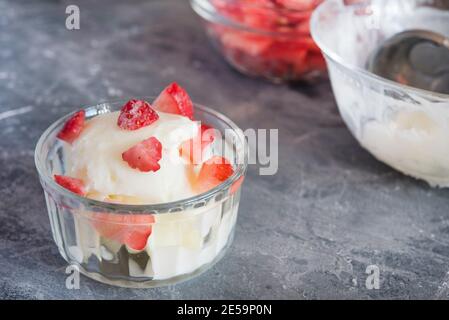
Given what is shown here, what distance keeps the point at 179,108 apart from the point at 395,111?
0.97 ft

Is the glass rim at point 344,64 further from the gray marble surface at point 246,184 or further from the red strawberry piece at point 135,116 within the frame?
the red strawberry piece at point 135,116

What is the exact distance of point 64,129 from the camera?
2.87 ft

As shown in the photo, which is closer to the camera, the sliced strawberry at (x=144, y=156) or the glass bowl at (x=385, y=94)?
the sliced strawberry at (x=144, y=156)

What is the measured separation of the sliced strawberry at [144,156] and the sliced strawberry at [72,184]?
0.20 ft

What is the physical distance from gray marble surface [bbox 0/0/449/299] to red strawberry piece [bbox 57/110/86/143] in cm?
13

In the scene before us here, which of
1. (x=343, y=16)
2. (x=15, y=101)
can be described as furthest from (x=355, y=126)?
(x=15, y=101)

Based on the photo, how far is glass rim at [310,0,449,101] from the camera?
2.95ft

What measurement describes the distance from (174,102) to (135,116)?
83 mm

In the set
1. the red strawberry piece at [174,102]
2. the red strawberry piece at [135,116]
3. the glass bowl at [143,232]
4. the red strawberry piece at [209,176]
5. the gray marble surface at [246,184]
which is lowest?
the gray marble surface at [246,184]

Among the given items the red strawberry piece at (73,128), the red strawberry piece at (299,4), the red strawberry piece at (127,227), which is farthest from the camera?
the red strawberry piece at (299,4)

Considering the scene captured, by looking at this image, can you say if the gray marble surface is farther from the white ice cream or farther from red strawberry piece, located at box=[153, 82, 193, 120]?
red strawberry piece, located at box=[153, 82, 193, 120]

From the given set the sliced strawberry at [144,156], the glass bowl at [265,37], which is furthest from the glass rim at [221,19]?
the sliced strawberry at [144,156]

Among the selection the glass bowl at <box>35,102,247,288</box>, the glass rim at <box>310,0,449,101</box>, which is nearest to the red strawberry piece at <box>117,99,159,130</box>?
the glass bowl at <box>35,102,247,288</box>

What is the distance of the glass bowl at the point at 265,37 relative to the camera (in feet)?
3.85
